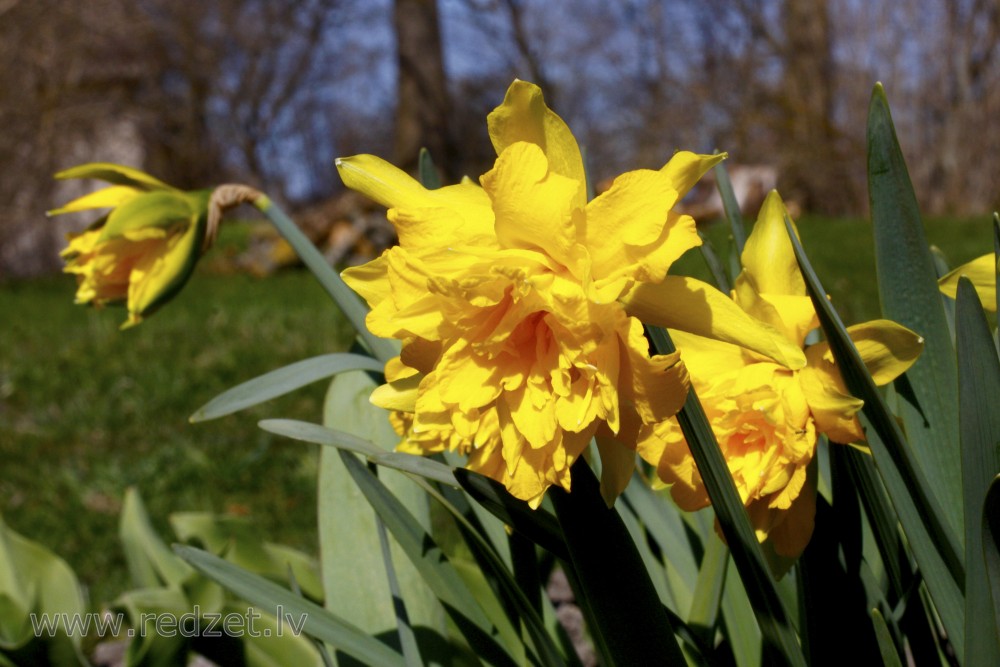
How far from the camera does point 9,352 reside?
4047mm

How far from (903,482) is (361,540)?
0.68 meters

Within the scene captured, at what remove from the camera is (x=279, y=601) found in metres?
0.84

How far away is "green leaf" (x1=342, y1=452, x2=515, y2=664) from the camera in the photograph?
837 millimetres

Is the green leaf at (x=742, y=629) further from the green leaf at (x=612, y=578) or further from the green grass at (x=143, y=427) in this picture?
the green grass at (x=143, y=427)

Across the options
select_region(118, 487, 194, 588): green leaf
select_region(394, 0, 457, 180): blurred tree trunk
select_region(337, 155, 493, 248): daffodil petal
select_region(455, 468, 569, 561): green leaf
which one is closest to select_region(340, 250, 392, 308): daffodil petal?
select_region(337, 155, 493, 248): daffodil petal

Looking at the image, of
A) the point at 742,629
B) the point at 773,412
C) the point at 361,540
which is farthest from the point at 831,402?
the point at 361,540

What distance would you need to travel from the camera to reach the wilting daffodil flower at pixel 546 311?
51 cm

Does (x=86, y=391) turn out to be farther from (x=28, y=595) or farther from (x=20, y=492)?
(x=28, y=595)

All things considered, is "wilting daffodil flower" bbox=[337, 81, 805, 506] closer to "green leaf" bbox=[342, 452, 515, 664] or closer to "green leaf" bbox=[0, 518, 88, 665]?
"green leaf" bbox=[342, 452, 515, 664]

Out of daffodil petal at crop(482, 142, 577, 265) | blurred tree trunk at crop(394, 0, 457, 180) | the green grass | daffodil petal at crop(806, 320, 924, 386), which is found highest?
blurred tree trunk at crop(394, 0, 457, 180)

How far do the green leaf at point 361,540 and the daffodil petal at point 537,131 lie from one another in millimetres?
548

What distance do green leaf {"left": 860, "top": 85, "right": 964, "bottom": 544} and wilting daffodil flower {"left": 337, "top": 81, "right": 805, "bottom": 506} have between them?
9.4 inches

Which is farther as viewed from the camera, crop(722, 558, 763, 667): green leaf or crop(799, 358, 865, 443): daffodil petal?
crop(722, 558, 763, 667): green leaf

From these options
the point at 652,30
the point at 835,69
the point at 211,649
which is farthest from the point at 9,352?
the point at 652,30
